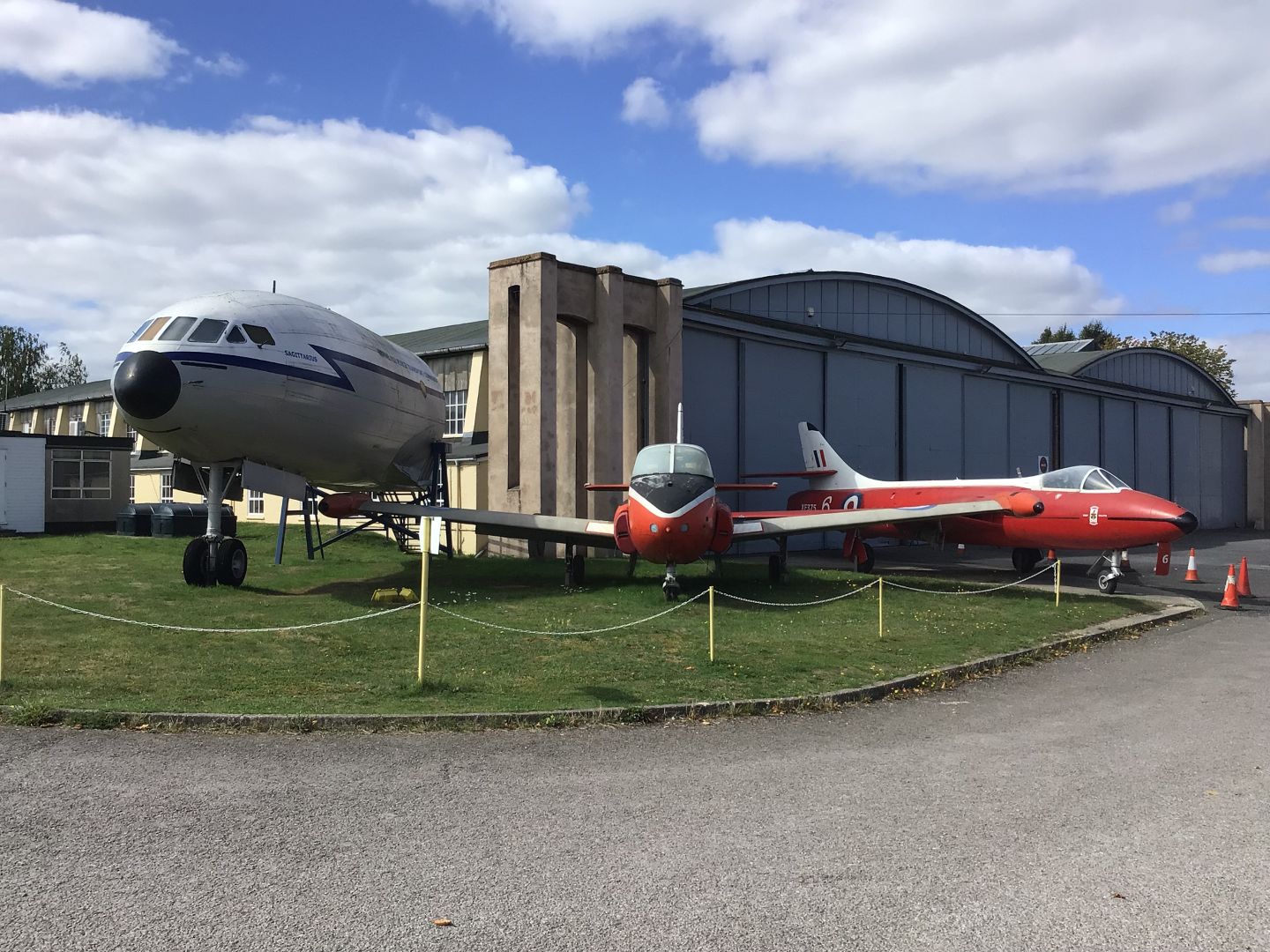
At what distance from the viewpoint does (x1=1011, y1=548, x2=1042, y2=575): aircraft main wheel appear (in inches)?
953

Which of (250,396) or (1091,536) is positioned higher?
(250,396)

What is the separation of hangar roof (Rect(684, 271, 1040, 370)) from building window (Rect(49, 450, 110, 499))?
2266cm

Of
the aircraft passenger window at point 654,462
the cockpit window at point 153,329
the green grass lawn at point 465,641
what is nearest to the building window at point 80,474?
the green grass lawn at point 465,641

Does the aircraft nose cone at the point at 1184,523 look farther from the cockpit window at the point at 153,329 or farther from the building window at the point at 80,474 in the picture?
the building window at the point at 80,474

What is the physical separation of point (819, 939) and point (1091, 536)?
17.8 meters

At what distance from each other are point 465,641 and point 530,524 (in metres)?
6.56

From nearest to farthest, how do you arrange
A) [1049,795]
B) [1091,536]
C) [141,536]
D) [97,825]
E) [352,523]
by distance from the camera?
[97,825], [1049,795], [1091,536], [141,536], [352,523]

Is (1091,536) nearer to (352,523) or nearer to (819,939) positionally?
(819,939)

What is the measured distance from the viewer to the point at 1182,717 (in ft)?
30.6

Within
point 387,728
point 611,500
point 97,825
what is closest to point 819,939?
point 97,825

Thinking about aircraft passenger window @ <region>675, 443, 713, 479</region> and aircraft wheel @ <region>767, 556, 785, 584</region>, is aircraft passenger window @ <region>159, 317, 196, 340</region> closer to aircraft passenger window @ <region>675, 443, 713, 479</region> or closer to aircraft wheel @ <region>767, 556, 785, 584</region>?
aircraft passenger window @ <region>675, 443, 713, 479</region>

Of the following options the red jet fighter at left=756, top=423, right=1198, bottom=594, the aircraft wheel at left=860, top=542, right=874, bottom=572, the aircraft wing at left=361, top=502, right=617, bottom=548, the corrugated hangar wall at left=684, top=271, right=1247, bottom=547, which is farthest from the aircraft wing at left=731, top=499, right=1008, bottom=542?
the corrugated hangar wall at left=684, top=271, right=1247, bottom=547

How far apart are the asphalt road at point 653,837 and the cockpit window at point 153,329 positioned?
7853 mm

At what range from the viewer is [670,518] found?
615 inches
